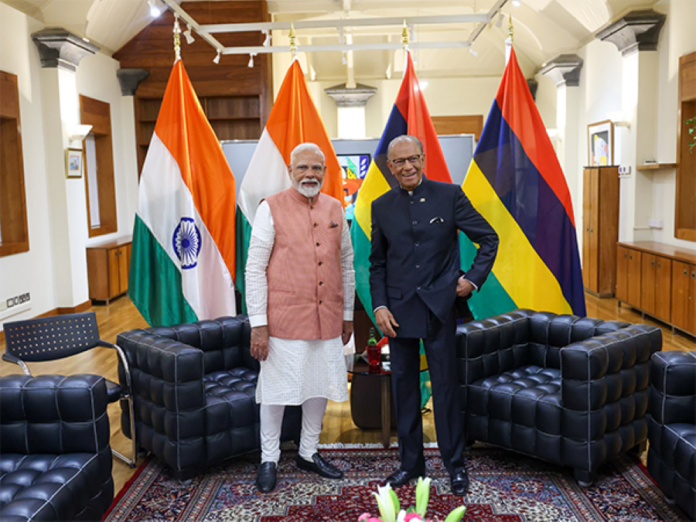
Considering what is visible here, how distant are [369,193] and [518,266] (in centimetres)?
103

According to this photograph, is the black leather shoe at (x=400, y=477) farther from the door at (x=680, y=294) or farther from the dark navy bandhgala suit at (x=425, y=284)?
the door at (x=680, y=294)

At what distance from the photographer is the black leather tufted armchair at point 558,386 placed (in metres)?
2.75

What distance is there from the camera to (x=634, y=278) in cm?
639

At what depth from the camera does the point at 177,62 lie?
13.7ft

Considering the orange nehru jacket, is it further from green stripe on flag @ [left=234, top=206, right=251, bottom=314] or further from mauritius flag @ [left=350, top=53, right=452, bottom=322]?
green stripe on flag @ [left=234, top=206, right=251, bottom=314]

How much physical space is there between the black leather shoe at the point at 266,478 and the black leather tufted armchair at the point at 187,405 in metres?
0.18

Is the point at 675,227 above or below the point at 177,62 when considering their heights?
below

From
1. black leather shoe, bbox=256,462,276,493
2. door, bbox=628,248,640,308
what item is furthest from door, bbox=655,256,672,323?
black leather shoe, bbox=256,462,276,493

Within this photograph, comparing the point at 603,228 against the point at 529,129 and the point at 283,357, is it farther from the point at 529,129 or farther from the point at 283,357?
the point at 283,357

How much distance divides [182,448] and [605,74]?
283 inches

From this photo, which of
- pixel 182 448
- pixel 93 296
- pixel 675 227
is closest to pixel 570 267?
pixel 182 448

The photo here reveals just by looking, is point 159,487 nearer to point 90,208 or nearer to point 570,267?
point 570,267

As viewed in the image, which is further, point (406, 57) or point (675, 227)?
point (675, 227)

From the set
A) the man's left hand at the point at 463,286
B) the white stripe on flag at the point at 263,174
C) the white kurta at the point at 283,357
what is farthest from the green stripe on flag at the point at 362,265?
the man's left hand at the point at 463,286
